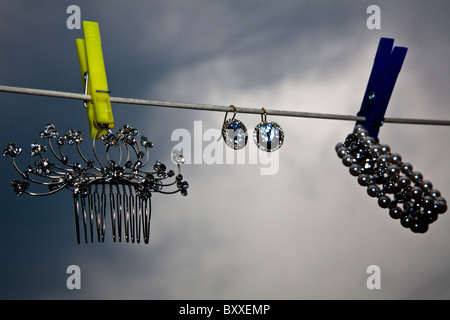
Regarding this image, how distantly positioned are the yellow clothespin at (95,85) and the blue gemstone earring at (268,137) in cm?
80

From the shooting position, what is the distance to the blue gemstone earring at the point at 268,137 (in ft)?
9.88

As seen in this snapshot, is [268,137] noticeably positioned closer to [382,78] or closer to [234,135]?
[234,135]

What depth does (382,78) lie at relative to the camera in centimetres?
334

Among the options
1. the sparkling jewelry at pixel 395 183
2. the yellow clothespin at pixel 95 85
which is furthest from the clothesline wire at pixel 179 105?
the sparkling jewelry at pixel 395 183

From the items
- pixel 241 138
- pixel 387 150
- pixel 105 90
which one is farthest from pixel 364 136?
pixel 105 90

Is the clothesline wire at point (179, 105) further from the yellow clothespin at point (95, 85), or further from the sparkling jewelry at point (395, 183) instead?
the sparkling jewelry at point (395, 183)

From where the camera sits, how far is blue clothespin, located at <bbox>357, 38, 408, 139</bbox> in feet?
10.9

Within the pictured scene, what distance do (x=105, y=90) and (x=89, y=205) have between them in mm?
623

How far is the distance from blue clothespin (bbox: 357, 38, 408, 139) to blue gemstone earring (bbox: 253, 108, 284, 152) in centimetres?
70

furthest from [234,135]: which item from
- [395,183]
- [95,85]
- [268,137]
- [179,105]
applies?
[395,183]

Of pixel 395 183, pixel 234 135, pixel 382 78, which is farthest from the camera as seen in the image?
pixel 382 78

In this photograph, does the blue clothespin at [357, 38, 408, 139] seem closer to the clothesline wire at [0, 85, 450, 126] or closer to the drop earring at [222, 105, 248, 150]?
the clothesline wire at [0, 85, 450, 126]

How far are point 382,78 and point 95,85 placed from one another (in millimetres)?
1723

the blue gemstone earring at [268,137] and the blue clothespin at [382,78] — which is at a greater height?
the blue clothespin at [382,78]
